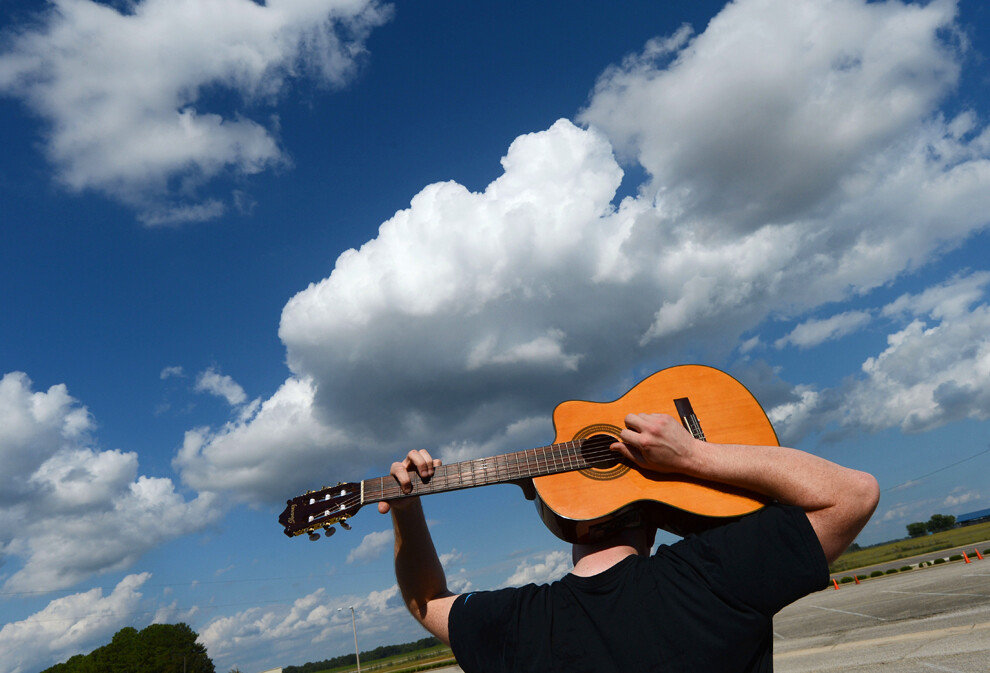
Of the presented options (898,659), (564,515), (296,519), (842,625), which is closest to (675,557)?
(564,515)

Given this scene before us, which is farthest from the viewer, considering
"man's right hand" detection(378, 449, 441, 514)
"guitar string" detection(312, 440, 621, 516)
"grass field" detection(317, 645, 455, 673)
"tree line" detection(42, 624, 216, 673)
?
"tree line" detection(42, 624, 216, 673)

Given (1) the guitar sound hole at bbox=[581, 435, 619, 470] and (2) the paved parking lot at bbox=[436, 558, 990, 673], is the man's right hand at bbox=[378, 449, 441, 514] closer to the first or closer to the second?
(1) the guitar sound hole at bbox=[581, 435, 619, 470]

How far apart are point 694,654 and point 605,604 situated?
0.96ft

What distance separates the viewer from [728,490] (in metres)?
2.39

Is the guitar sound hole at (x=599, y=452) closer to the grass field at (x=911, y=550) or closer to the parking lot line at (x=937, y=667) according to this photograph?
the parking lot line at (x=937, y=667)

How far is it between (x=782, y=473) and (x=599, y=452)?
3.99ft

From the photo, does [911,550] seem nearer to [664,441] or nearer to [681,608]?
[664,441]

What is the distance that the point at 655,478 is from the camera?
270 cm

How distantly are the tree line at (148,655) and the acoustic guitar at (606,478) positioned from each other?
96.9 m

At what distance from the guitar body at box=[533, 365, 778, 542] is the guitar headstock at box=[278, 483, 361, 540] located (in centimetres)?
110

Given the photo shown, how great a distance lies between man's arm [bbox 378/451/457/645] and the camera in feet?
7.72

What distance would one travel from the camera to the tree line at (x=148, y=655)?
76000 mm

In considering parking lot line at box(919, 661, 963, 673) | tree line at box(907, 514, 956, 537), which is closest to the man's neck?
parking lot line at box(919, 661, 963, 673)

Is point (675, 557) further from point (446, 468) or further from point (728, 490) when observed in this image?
point (446, 468)
